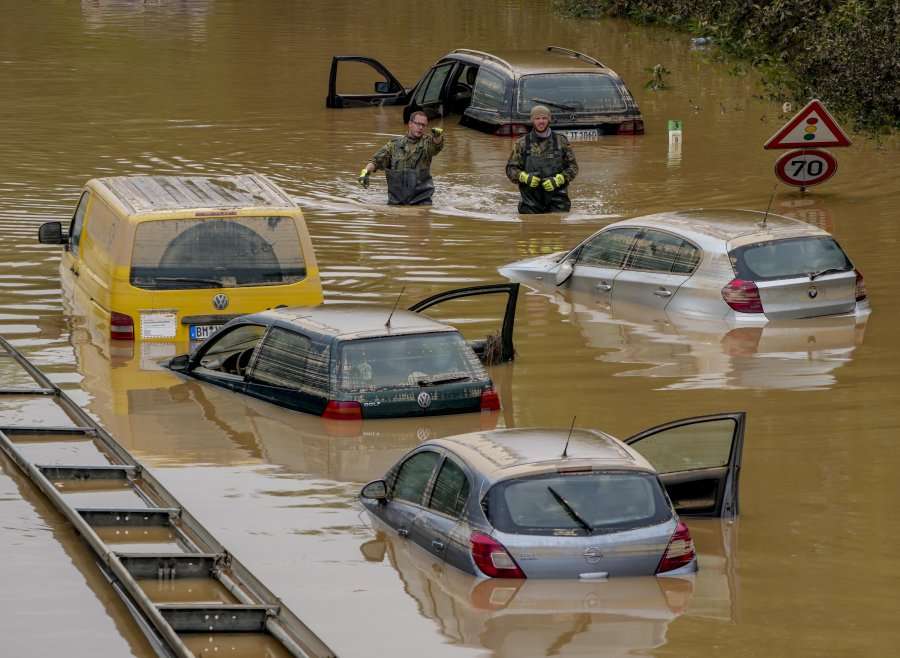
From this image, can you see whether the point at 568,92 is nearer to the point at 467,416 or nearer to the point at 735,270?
the point at 735,270

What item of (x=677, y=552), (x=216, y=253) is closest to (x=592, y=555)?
(x=677, y=552)

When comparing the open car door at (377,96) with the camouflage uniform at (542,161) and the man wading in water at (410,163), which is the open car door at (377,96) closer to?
the man wading in water at (410,163)

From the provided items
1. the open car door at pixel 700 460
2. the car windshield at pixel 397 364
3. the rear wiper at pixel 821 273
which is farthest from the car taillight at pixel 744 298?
the open car door at pixel 700 460

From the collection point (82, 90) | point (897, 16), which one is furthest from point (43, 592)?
point (82, 90)

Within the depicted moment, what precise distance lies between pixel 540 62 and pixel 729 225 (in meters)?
12.2

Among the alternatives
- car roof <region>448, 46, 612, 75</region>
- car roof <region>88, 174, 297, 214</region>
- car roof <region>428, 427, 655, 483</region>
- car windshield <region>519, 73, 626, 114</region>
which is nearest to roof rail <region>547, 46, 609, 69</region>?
car roof <region>448, 46, 612, 75</region>

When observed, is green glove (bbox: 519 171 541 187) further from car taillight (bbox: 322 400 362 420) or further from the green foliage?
car taillight (bbox: 322 400 362 420)

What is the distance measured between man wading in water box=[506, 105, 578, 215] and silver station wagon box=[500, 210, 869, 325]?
4.06 metres

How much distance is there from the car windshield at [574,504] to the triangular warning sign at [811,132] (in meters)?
13.4

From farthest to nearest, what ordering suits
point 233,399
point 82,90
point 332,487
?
point 82,90
point 233,399
point 332,487

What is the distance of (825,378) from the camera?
1695 cm

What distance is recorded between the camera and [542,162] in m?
24.2

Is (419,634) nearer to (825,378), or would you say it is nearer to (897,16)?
(825,378)

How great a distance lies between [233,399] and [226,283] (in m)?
1.50
